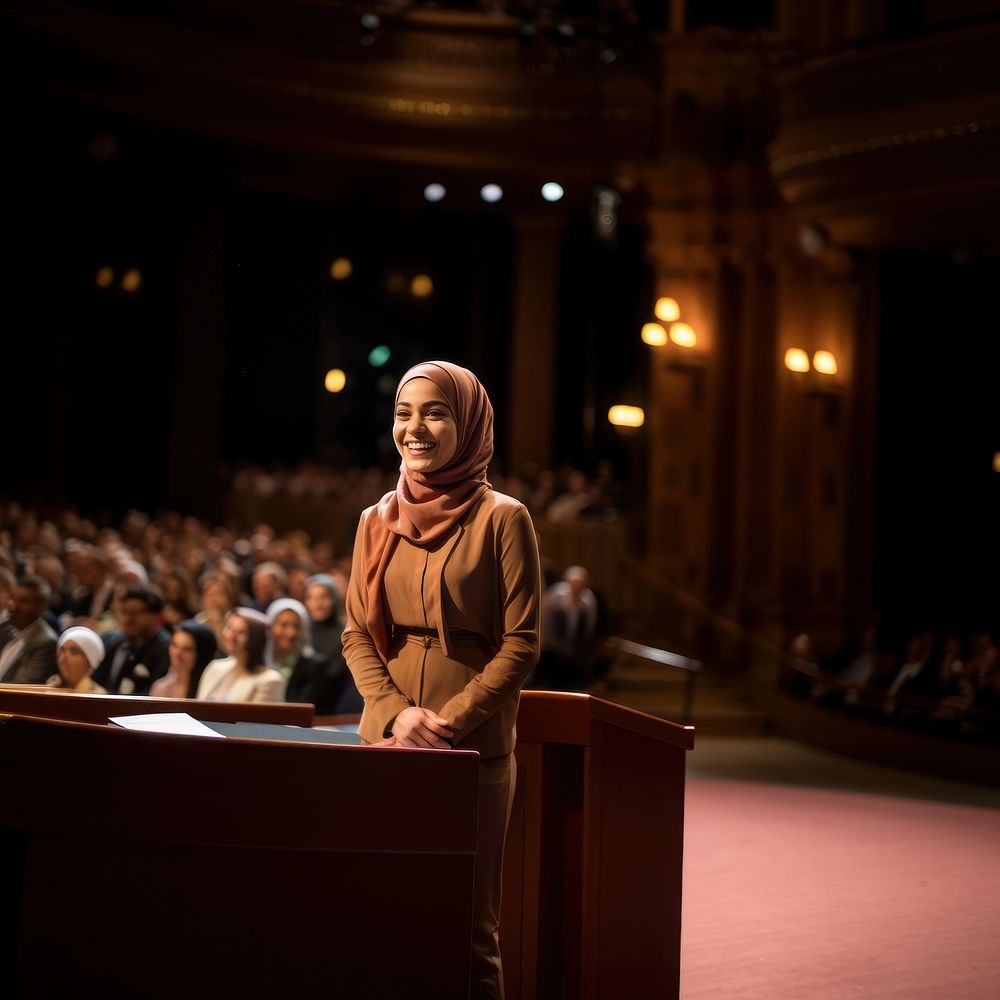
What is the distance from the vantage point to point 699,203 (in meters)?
16.9

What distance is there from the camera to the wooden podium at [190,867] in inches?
122

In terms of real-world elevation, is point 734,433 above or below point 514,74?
below

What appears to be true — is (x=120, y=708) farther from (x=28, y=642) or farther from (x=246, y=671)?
(x=28, y=642)

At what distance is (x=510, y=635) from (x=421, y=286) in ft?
68.7

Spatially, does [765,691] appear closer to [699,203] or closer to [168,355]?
[699,203]

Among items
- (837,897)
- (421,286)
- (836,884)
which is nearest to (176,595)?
(836,884)

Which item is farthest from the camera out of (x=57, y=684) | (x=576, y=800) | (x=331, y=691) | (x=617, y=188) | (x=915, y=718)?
(x=617, y=188)

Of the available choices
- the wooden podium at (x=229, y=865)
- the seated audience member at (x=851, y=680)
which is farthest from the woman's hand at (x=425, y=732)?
the seated audience member at (x=851, y=680)

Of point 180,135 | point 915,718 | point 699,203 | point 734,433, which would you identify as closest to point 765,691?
point 915,718

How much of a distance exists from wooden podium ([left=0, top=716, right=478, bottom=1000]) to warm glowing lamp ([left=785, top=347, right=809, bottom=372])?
13525 millimetres

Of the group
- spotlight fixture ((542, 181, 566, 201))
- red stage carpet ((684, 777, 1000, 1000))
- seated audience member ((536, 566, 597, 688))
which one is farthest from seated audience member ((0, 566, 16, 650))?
spotlight fixture ((542, 181, 566, 201))

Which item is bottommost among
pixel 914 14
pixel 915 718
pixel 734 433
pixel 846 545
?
pixel 915 718

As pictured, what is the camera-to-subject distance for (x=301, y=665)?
26.3ft

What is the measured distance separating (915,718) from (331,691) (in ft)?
19.6
